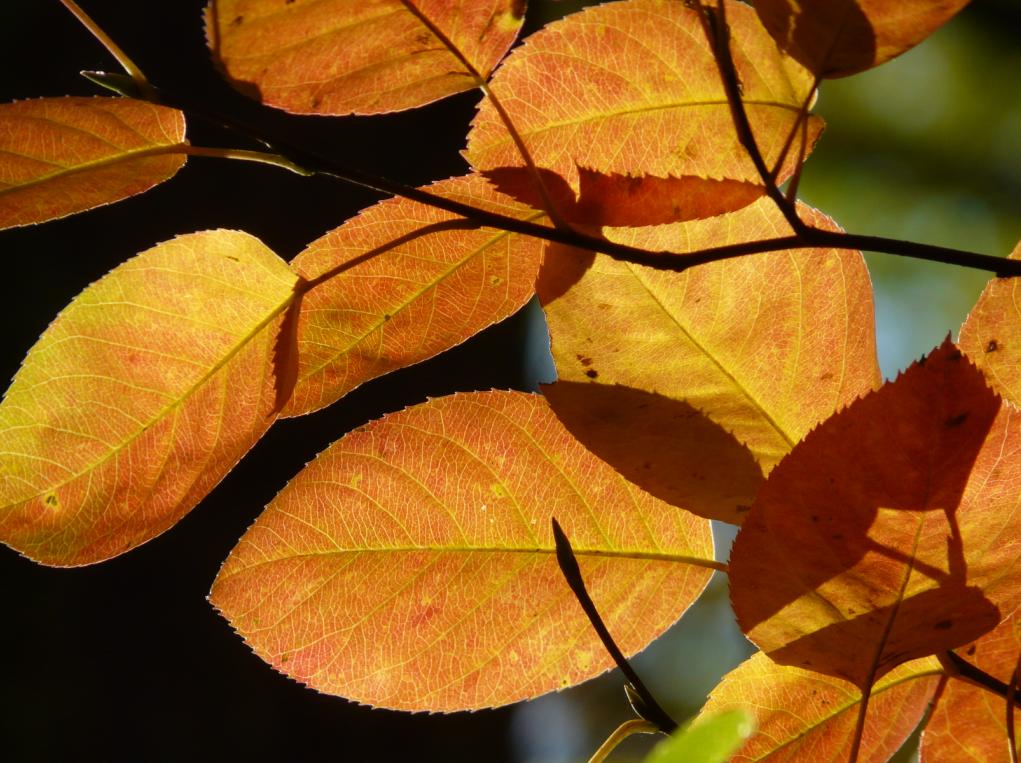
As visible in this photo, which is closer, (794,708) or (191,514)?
(794,708)

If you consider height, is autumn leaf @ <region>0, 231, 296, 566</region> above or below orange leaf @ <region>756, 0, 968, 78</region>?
below

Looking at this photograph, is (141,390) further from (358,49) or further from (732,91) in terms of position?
(732,91)

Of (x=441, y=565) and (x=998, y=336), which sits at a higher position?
(x=998, y=336)

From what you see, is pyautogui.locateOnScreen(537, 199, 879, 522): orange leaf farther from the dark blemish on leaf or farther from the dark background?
the dark background

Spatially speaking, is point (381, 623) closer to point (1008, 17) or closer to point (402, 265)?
point (402, 265)

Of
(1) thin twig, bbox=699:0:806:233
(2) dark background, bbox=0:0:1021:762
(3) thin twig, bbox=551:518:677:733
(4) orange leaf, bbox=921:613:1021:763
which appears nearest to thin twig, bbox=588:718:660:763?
(3) thin twig, bbox=551:518:677:733

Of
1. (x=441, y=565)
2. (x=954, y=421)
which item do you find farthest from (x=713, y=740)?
(x=441, y=565)

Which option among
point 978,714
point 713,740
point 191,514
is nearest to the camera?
point 713,740
